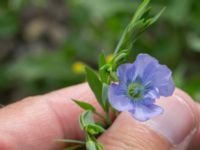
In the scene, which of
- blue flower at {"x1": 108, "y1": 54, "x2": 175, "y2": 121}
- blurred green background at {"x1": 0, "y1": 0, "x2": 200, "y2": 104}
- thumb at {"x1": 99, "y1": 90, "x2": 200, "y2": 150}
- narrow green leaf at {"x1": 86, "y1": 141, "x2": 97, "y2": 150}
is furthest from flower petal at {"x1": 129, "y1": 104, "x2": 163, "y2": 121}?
blurred green background at {"x1": 0, "y1": 0, "x2": 200, "y2": 104}

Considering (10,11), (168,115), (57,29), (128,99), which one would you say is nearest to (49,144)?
(168,115)

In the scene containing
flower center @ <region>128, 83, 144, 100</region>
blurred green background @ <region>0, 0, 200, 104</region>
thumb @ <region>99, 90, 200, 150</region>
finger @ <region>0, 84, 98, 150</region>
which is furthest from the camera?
blurred green background @ <region>0, 0, 200, 104</region>

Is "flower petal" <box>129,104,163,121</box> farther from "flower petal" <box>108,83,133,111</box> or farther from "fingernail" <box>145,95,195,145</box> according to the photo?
"fingernail" <box>145,95,195,145</box>

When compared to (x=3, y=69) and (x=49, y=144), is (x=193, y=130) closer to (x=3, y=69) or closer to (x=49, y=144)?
(x=49, y=144)

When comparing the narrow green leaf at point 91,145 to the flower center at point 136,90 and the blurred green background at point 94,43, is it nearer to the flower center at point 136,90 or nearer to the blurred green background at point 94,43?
the flower center at point 136,90

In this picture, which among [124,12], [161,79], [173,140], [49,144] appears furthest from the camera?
[124,12]

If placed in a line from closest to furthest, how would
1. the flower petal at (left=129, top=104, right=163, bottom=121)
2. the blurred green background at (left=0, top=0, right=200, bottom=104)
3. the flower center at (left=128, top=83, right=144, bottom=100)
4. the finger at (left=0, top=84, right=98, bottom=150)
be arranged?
the flower petal at (left=129, top=104, right=163, bottom=121)
the flower center at (left=128, top=83, right=144, bottom=100)
the finger at (left=0, top=84, right=98, bottom=150)
the blurred green background at (left=0, top=0, right=200, bottom=104)

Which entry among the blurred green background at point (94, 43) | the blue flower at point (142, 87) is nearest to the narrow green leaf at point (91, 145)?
the blue flower at point (142, 87)
